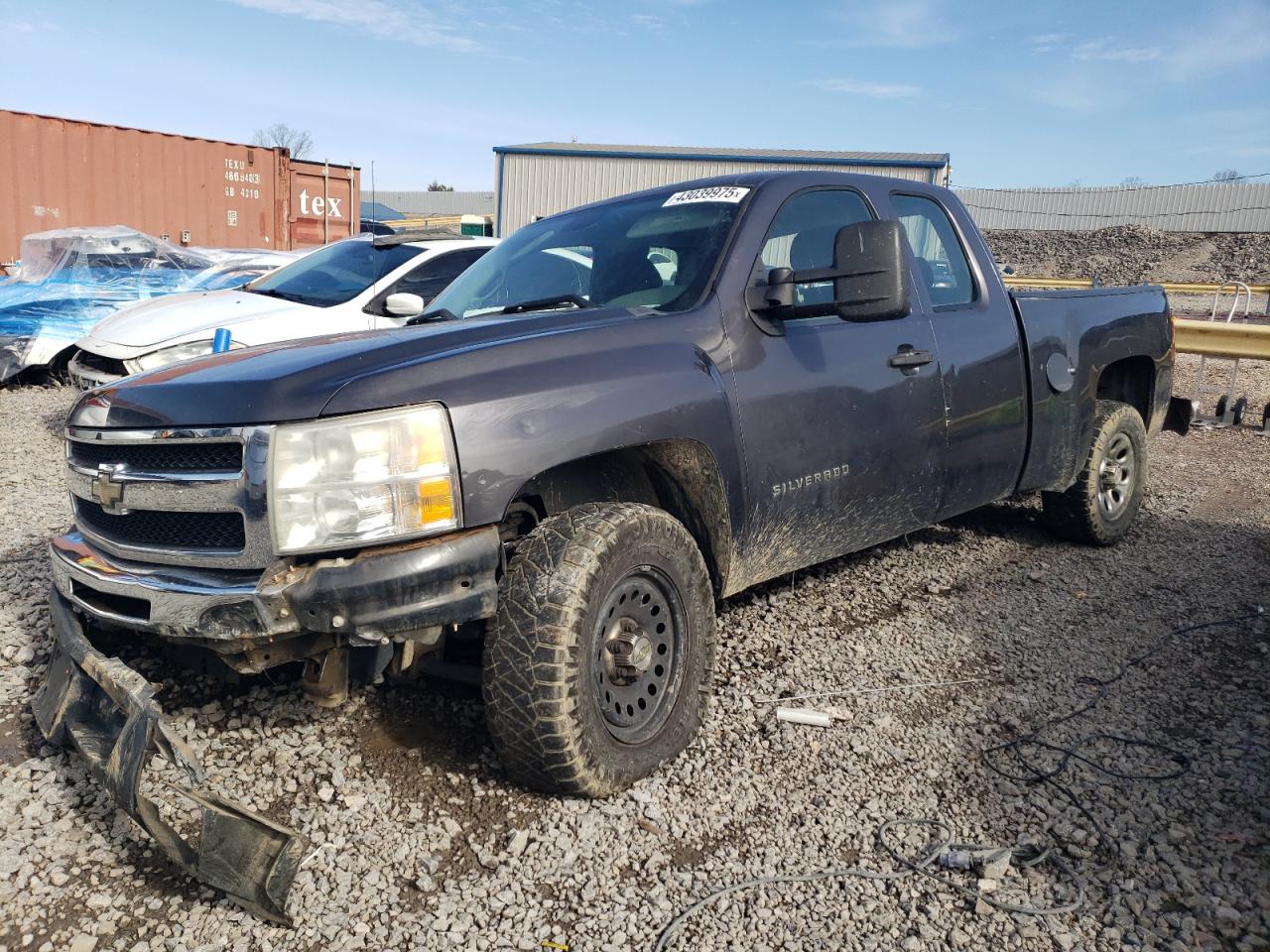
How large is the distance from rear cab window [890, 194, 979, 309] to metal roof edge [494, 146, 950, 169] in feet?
66.3

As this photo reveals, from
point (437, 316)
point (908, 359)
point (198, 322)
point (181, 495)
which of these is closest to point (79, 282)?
point (198, 322)

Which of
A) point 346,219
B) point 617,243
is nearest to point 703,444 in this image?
point 617,243

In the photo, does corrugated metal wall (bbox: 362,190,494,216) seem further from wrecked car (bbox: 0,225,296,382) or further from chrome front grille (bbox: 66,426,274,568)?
chrome front grille (bbox: 66,426,274,568)

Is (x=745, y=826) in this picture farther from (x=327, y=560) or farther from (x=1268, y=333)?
(x=1268, y=333)

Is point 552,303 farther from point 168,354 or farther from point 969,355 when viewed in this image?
point 168,354

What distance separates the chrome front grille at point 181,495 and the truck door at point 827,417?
59.1 inches

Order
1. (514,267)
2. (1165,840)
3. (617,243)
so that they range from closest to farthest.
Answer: (1165,840) → (617,243) → (514,267)

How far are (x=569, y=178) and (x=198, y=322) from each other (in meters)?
21.8

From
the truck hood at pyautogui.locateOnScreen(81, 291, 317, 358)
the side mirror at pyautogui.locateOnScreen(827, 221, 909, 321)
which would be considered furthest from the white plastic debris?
the truck hood at pyautogui.locateOnScreen(81, 291, 317, 358)

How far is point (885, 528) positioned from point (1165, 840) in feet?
5.13

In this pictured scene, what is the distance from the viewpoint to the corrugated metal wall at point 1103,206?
35.9m

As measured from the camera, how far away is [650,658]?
9.20 feet

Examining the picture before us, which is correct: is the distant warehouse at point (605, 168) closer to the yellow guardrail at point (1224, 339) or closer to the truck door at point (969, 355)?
the yellow guardrail at point (1224, 339)

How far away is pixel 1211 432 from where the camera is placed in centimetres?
938
